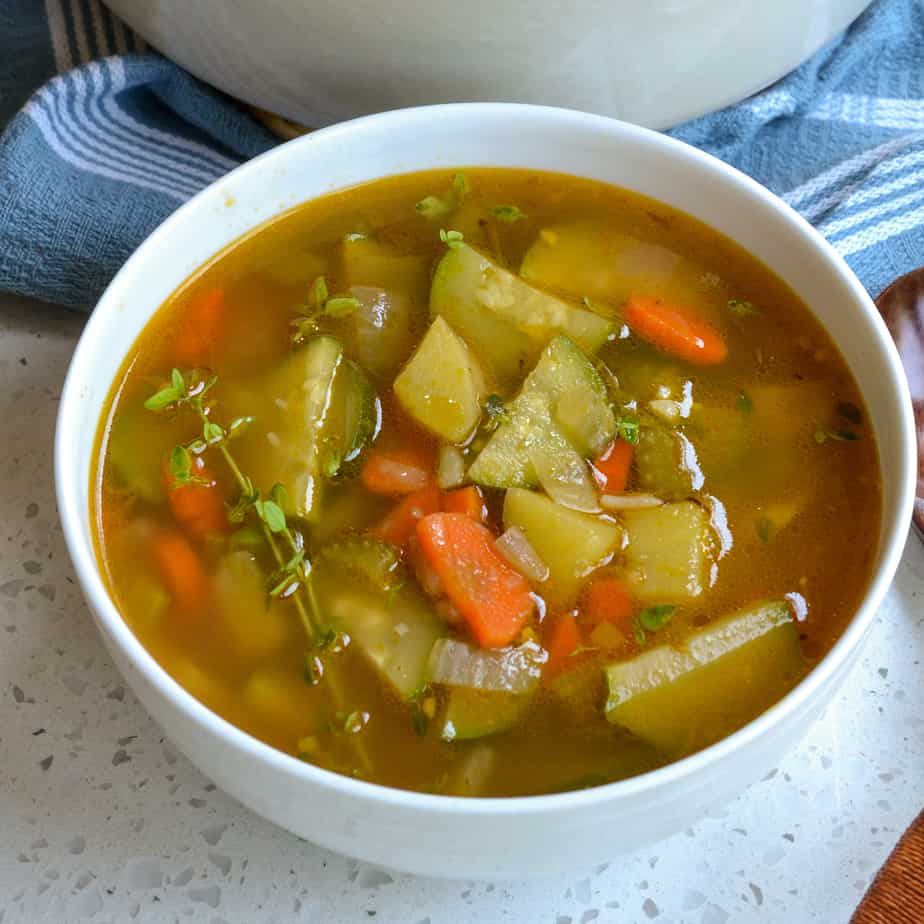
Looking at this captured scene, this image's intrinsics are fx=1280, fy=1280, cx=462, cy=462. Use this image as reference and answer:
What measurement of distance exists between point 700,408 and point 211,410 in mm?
562

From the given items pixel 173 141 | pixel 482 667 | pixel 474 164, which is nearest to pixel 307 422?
pixel 482 667

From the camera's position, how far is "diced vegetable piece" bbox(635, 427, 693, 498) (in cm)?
141

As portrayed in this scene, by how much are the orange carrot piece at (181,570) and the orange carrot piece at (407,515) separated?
7.6 inches

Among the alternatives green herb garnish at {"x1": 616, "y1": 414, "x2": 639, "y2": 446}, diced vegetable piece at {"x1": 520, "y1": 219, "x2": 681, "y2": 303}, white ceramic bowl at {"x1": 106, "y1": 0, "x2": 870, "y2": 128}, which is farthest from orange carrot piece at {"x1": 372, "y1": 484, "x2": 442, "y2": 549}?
white ceramic bowl at {"x1": 106, "y1": 0, "x2": 870, "y2": 128}

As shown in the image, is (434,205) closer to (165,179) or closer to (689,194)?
(689,194)

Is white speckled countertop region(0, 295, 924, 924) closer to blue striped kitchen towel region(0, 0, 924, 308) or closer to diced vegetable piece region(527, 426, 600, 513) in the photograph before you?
diced vegetable piece region(527, 426, 600, 513)

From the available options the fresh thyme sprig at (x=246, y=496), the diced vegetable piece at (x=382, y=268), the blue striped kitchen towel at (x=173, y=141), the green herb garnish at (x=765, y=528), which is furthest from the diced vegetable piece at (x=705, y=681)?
the blue striped kitchen towel at (x=173, y=141)

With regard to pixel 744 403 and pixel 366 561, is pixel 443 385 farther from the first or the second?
pixel 744 403

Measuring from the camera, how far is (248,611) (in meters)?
1.34

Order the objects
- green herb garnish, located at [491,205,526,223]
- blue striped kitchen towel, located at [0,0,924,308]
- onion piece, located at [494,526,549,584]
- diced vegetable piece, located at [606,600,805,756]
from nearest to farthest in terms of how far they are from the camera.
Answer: diced vegetable piece, located at [606,600,805,756] → onion piece, located at [494,526,549,584] → green herb garnish, located at [491,205,526,223] → blue striped kitchen towel, located at [0,0,924,308]

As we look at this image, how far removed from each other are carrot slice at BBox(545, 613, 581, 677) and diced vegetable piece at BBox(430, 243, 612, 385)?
11.9 inches

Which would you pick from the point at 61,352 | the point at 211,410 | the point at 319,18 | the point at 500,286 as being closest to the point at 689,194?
the point at 500,286

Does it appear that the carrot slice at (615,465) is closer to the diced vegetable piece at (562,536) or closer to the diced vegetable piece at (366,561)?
the diced vegetable piece at (562,536)

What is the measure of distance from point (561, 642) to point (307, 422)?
1.23ft
